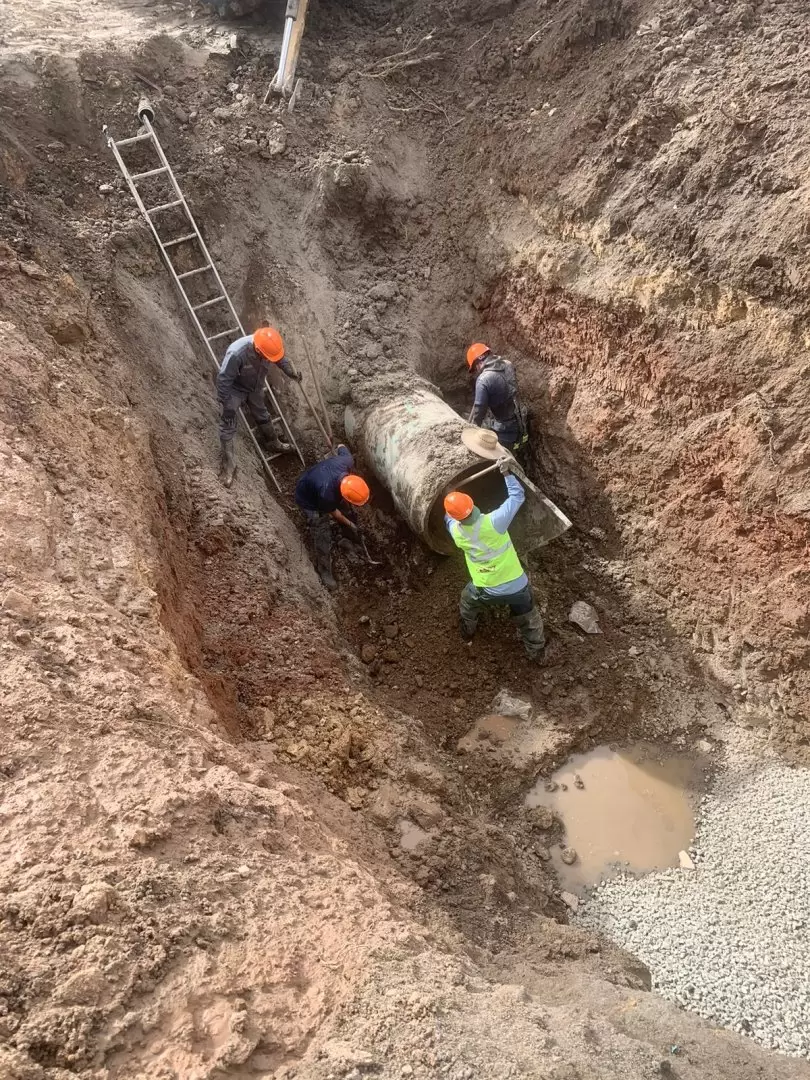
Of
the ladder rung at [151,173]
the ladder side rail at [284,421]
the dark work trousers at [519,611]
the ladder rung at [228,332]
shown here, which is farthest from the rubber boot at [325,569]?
the ladder rung at [151,173]

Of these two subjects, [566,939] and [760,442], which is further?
[760,442]

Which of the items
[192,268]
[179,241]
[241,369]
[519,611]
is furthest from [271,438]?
[519,611]

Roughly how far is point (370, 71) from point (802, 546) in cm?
698

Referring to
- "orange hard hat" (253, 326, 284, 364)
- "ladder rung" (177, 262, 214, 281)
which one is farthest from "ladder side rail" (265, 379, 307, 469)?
"ladder rung" (177, 262, 214, 281)

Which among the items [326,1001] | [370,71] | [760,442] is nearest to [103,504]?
[326,1001]

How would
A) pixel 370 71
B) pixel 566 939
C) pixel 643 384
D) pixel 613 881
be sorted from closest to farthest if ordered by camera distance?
pixel 566 939, pixel 613 881, pixel 643 384, pixel 370 71

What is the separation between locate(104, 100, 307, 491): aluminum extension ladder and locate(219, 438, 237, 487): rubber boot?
49 centimetres

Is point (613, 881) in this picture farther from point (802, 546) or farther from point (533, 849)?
point (802, 546)

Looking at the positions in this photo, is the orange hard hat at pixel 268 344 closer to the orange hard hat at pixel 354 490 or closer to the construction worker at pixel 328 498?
the construction worker at pixel 328 498

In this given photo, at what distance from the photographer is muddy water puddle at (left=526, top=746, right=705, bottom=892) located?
4934mm

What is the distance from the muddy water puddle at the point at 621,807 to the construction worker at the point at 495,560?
1.13 metres

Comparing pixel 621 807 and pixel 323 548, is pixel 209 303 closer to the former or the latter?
pixel 323 548

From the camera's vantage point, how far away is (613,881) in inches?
190

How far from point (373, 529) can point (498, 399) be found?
1.83m
